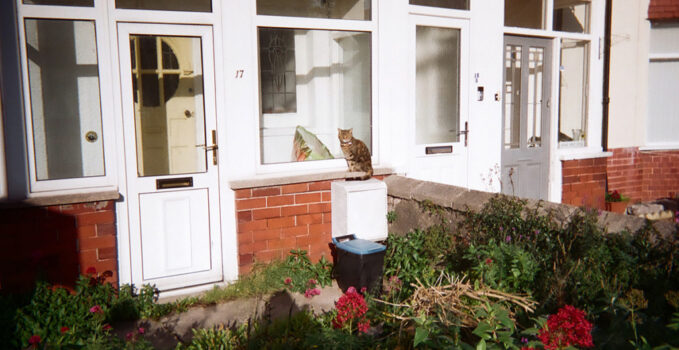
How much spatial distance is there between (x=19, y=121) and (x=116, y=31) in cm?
107

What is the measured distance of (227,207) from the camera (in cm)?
487

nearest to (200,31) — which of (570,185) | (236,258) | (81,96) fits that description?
(81,96)

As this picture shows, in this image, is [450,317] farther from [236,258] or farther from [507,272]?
[236,258]

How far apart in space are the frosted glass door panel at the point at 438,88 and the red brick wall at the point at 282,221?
1.70 m

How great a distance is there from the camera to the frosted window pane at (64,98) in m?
4.21

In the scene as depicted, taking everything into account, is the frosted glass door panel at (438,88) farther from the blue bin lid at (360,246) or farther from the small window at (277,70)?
the blue bin lid at (360,246)

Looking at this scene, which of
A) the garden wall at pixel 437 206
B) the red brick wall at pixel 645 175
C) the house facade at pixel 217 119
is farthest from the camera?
the red brick wall at pixel 645 175

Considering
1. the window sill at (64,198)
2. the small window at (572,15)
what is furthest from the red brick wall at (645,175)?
the window sill at (64,198)

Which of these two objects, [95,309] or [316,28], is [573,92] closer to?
[316,28]

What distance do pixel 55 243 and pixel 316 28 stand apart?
3137 mm

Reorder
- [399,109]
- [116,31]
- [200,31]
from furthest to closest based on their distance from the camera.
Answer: [399,109] < [200,31] < [116,31]

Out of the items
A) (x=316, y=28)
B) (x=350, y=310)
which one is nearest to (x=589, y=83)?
(x=316, y=28)

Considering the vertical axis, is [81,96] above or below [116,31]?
below

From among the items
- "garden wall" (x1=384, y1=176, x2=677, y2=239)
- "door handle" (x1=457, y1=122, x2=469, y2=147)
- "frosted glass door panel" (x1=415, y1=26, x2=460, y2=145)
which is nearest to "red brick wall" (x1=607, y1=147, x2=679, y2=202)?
"door handle" (x1=457, y1=122, x2=469, y2=147)
